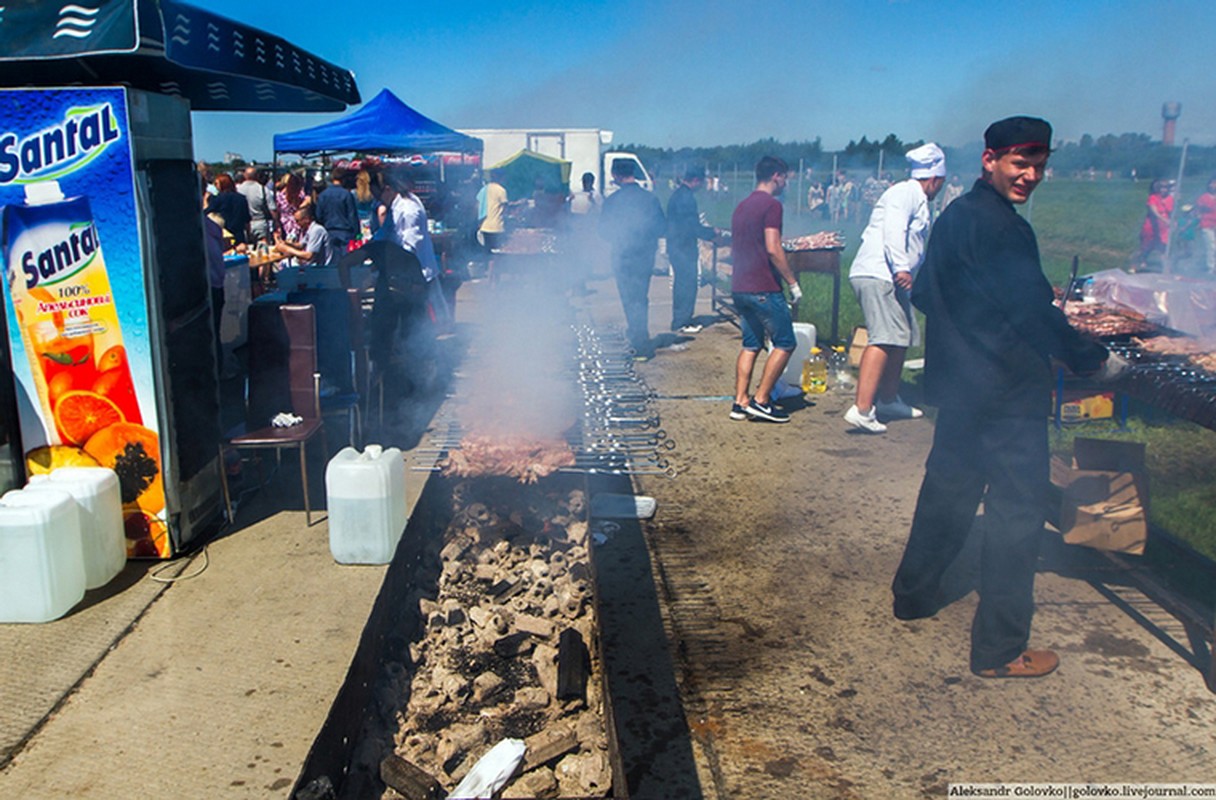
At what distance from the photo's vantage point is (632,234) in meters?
9.35

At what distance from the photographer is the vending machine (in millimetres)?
4129

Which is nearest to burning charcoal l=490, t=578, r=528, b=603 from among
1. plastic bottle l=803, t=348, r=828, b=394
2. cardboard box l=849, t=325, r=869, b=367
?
plastic bottle l=803, t=348, r=828, b=394

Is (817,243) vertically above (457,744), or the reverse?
(817,243)

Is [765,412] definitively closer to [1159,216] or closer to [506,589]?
[506,589]

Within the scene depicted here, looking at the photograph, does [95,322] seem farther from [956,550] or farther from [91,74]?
[956,550]

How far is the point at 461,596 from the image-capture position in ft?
13.2

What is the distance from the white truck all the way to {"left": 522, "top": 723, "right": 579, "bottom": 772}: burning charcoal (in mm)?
22241

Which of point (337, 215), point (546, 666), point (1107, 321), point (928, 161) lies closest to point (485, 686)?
point (546, 666)

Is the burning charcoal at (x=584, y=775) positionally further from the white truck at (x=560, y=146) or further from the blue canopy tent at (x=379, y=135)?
the white truck at (x=560, y=146)

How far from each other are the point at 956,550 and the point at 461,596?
2.23 m

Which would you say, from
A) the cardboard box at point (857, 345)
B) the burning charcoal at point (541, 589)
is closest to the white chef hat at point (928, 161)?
the cardboard box at point (857, 345)

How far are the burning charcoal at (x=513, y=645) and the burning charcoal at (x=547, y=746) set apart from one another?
1.71 ft

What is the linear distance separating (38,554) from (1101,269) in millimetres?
17650

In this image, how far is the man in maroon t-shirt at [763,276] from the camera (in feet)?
22.9
